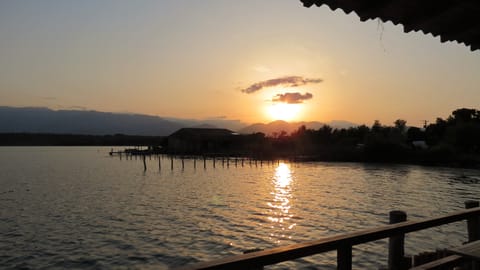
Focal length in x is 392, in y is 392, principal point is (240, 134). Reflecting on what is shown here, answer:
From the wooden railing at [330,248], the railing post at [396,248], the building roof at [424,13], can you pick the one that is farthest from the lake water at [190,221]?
the building roof at [424,13]

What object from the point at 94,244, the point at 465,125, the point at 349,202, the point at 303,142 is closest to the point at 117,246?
the point at 94,244

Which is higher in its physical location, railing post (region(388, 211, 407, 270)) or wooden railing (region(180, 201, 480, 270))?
wooden railing (region(180, 201, 480, 270))

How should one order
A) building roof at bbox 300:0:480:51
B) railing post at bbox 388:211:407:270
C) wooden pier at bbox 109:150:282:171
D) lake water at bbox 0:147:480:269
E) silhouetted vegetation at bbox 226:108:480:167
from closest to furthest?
building roof at bbox 300:0:480:51, railing post at bbox 388:211:407:270, lake water at bbox 0:147:480:269, wooden pier at bbox 109:150:282:171, silhouetted vegetation at bbox 226:108:480:167

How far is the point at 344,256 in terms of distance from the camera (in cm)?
326

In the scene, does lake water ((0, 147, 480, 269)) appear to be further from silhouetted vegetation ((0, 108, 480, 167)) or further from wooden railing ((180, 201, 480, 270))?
silhouetted vegetation ((0, 108, 480, 167))

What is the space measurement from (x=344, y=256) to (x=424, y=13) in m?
2.46

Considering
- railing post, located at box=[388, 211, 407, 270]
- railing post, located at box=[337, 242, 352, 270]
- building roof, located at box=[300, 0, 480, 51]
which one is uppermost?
building roof, located at box=[300, 0, 480, 51]

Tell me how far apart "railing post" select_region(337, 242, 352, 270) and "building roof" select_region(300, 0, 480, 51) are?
212cm

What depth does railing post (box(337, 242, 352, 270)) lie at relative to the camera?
3222 millimetres

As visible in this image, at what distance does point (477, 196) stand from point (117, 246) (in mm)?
31012

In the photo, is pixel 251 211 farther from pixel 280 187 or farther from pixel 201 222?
pixel 280 187

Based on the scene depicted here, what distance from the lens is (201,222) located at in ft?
67.5

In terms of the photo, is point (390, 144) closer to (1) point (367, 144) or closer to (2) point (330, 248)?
(1) point (367, 144)

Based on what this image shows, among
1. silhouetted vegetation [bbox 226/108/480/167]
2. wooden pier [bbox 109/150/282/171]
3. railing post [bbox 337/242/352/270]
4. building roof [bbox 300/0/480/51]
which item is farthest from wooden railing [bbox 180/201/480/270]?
silhouetted vegetation [bbox 226/108/480/167]
